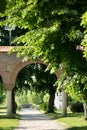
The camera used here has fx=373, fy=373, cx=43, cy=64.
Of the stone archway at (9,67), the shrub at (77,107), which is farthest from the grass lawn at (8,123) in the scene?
the shrub at (77,107)

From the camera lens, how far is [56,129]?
18062 mm

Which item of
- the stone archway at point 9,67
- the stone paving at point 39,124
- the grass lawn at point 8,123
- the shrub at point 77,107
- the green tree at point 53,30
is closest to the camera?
the green tree at point 53,30

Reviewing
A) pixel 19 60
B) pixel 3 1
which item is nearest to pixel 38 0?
pixel 3 1

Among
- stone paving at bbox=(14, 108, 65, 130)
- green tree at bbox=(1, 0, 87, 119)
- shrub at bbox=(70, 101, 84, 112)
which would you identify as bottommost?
stone paving at bbox=(14, 108, 65, 130)

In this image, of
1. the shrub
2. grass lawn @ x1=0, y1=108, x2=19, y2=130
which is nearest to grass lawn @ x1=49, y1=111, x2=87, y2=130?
grass lawn @ x1=0, y1=108, x2=19, y2=130

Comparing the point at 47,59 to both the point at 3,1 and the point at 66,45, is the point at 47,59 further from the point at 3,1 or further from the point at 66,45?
the point at 3,1

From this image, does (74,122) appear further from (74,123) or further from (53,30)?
(53,30)

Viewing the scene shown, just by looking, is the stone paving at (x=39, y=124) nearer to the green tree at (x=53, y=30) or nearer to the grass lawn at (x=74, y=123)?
the grass lawn at (x=74, y=123)

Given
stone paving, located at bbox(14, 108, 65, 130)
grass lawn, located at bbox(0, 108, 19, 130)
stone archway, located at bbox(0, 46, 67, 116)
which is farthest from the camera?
stone archway, located at bbox(0, 46, 67, 116)

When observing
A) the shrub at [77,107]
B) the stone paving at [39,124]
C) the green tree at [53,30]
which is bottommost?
the stone paving at [39,124]

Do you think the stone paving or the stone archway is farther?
the stone archway

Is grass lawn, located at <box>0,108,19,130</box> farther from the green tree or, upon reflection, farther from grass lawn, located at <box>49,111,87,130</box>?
the green tree

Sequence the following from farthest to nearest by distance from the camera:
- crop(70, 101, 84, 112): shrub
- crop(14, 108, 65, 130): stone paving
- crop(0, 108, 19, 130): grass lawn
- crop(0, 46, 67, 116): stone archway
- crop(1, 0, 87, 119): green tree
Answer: crop(70, 101, 84, 112): shrub
crop(0, 46, 67, 116): stone archway
crop(0, 108, 19, 130): grass lawn
crop(14, 108, 65, 130): stone paving
crop(1, 0, 87, 119): green tree

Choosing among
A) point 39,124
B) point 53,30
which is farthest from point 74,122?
point 53,30
